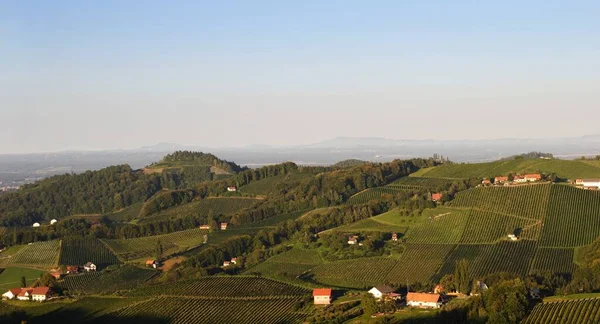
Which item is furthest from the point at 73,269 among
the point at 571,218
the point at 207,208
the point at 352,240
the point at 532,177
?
the point at 532,177

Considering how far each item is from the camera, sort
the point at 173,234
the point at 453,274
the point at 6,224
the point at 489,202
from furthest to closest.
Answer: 1. the point at 6,224
2. the point at 173,234
3. the point at 489,202
4. the point at 453,274

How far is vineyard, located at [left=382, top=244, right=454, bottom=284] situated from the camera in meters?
67.4

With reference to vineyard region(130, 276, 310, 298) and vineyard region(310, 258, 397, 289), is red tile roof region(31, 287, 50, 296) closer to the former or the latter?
vineyard region(130, 276, 310, 298)

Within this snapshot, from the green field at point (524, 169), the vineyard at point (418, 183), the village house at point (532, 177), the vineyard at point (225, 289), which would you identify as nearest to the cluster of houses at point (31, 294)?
the vineyard at point (225, 289)

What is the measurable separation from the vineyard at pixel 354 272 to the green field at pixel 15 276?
2980 centimetres

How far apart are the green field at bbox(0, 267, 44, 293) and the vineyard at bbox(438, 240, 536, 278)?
42144 millimetres

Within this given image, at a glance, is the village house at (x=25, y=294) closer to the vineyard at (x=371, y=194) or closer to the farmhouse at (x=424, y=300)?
the farmhouse at (x=424, y=300)

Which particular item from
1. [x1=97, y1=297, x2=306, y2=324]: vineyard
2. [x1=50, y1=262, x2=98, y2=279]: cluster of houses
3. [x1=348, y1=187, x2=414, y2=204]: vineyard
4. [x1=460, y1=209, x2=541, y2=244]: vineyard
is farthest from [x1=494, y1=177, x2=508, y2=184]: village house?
[x1=50, y1=262, x2=98, y2=279]: cluster of houses

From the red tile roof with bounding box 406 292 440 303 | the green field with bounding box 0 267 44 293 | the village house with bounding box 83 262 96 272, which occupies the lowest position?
the green field with bounding box 0 267 44 293

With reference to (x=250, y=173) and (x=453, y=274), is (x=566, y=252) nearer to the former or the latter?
(x=453, y=274)

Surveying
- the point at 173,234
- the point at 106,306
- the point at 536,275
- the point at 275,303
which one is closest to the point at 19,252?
the point at 173,234

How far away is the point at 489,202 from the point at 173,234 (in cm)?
3994

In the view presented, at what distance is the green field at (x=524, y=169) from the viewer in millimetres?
100938

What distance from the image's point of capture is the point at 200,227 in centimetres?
10250
